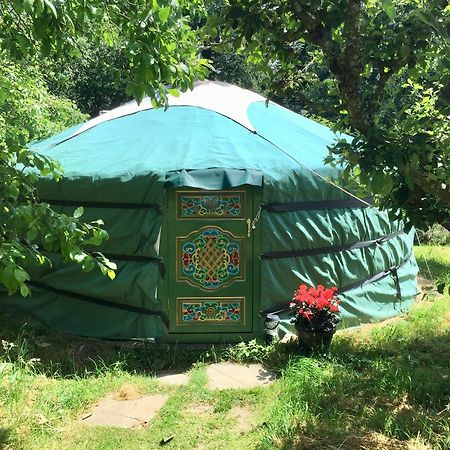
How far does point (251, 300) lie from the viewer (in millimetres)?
5027

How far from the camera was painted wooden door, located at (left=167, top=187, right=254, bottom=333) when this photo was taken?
4.94m

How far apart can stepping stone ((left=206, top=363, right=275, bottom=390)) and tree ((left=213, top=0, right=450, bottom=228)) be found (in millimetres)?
1839

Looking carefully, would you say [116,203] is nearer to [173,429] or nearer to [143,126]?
[143,126]

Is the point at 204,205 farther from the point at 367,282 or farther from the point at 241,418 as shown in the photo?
the point at 367,282

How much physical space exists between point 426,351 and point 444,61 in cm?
307

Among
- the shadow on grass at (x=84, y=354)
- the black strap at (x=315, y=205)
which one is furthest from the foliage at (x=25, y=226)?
the black strap at (x=315, y=205)

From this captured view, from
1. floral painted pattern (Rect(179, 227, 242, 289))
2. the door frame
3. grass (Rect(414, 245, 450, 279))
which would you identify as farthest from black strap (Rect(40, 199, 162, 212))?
grass (Rect(414, 245, 450, 279))

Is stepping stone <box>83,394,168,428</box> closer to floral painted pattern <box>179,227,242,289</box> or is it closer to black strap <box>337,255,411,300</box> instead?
floral painted pattern <box>179,227,242,289</box>

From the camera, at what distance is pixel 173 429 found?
3.46m

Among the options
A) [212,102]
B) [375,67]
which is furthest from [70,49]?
[212,102]

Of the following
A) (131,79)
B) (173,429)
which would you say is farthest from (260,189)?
(131,79)

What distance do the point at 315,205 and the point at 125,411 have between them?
2.65 metres

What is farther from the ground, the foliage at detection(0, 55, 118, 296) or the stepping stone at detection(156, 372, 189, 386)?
the foliage at detection(0, 55, 118, 296)

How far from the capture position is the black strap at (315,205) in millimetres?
5039
